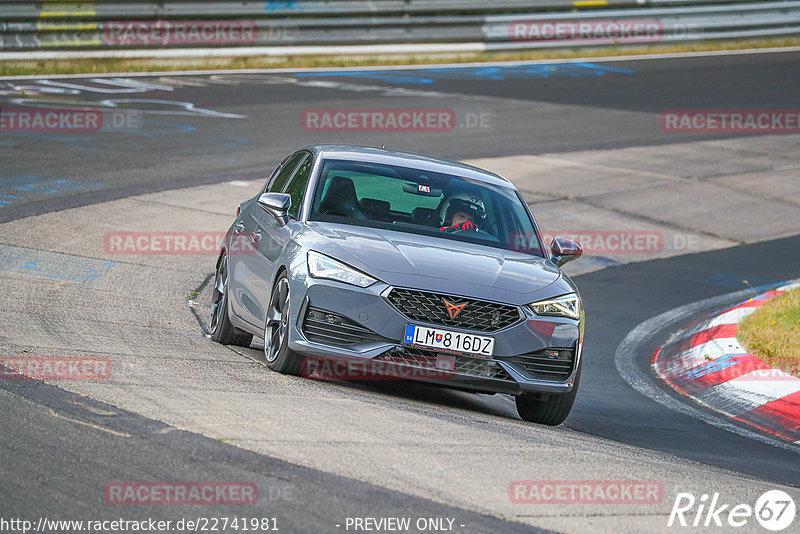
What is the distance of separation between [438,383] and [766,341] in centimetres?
427

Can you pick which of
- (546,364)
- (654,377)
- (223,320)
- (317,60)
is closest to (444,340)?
(546,364)

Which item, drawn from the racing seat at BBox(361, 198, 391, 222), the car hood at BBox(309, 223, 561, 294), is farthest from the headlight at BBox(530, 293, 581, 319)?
the racing seat at BBox(361, 198, 391, 222)

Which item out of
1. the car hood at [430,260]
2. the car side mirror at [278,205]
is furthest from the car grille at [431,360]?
the car side mirror at [278,205]

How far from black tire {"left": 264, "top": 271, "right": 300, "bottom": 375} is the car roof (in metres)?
1.36

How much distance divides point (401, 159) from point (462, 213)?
742 millimetres

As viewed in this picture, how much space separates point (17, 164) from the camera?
1609 centimetres

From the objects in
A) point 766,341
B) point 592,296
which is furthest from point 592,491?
point 592,296

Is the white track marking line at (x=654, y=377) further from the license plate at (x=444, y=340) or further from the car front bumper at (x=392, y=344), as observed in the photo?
the license plate at (x=444, y=340)

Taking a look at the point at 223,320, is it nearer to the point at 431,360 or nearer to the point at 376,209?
the point at 376,209

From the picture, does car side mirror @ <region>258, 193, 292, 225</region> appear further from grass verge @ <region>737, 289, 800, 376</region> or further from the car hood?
grass verge @ <region>737, 289, 800, 376</region>

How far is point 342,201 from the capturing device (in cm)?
840

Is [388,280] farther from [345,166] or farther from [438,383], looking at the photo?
[345,166]

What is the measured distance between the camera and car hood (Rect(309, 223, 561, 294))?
7355mm

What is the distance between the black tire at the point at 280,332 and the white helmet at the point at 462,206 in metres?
1.35
